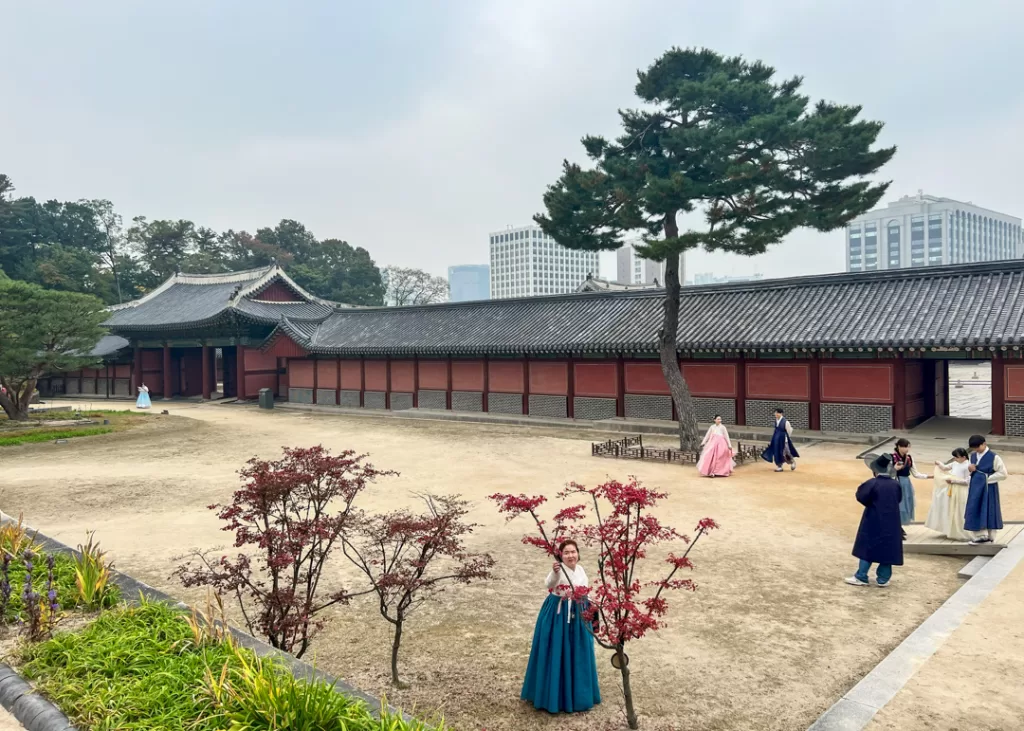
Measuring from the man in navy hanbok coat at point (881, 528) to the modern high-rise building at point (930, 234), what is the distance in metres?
105

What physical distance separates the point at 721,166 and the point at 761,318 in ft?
20.5

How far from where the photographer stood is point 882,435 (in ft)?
61.0

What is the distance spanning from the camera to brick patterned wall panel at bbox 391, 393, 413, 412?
30.2 metres

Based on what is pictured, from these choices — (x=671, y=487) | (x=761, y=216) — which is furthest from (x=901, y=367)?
(x=671, y=487)

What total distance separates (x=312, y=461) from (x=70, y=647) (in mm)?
2236

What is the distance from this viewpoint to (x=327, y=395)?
33469mm

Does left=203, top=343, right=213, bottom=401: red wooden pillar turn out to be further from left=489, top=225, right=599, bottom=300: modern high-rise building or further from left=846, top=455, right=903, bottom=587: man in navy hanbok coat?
left=489, top=225, right=599, bottom=300: modern high-rise building

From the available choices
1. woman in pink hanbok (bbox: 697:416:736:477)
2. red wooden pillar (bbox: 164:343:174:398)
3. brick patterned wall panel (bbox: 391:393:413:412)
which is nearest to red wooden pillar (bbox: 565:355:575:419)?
brick patterned wall panel (bbox: 391:393:413:412)

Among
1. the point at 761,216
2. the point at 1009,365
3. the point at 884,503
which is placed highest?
the point at 761,216

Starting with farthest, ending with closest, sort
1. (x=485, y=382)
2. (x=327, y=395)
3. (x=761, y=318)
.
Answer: (x=327, y=395) → (x=485, y=382) → (x=761, y=318)

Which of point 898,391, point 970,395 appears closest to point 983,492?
point 898,391

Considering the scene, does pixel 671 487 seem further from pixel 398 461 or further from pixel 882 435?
pixel 882 435

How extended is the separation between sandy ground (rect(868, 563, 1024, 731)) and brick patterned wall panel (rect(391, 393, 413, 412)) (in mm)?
25552

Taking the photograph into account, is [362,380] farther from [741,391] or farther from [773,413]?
[773,413]
